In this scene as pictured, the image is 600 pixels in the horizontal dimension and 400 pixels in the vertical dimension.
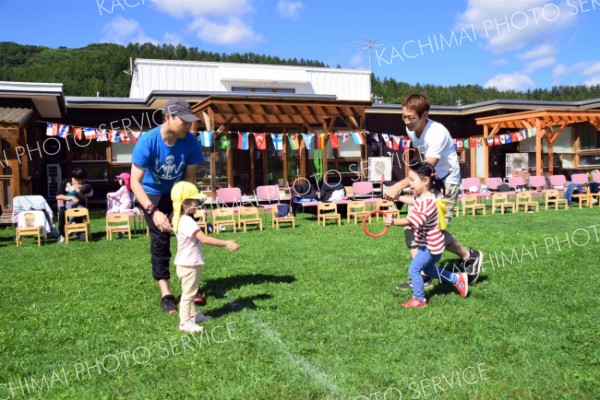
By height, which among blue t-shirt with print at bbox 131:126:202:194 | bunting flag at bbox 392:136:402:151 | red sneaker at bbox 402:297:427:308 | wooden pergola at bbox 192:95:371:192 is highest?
wooden pergola at bbox 192:95:371:192

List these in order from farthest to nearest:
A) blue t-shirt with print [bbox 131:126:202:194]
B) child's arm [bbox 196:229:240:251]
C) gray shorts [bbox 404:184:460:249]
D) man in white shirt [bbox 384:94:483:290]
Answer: gray shorts [bbox 404:184:460:249] < man in white shirt [bbox 384:94:483:290] < blue t-shirt with print [bbox 131:126:202:194] < child's arm [bbox 196:229:240:251]

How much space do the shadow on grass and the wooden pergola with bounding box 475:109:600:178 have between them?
16.2 metres

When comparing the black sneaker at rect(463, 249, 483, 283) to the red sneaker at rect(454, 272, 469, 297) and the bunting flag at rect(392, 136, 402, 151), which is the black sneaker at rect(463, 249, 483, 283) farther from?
the bunting flag at rect(392, 136, 402, 151)

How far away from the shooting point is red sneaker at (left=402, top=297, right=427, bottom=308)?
441 cm

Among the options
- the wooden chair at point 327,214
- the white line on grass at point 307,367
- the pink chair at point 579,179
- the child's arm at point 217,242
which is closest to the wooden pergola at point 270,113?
the wooden chair at point 327,214

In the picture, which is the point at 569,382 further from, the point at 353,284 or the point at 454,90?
the point at 454,90

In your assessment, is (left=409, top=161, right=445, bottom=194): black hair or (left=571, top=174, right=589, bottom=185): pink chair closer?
(left=409, top=161, right=445, bottom=194): black hair

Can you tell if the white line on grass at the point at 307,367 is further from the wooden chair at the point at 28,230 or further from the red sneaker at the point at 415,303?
the wooden chair at the point at 28,230

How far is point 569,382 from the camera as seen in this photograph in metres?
2.88

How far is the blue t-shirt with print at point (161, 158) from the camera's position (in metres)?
4.36

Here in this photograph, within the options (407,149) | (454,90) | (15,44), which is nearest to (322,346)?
(407,149)

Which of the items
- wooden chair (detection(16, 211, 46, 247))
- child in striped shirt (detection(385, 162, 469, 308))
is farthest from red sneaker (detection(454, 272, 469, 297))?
wooden chair (detection(16, 211, 46, 247))

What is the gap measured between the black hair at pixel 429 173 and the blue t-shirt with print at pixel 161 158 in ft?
6.61

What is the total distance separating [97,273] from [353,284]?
3.37 meters
